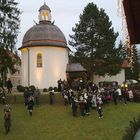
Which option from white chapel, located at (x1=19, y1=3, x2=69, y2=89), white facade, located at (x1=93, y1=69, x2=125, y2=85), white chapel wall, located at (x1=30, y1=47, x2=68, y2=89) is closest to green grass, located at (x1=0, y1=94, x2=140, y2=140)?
white chapel wall, located at (x1=30, y1=47, x2=68, y2=89)

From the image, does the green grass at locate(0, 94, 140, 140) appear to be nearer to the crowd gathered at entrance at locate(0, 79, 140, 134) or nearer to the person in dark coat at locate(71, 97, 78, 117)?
the person in dark coat at locate(71, 97, 78, 117)

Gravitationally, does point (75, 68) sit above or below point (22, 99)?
above

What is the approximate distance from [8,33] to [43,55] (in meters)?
11.2

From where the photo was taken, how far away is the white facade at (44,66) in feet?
173

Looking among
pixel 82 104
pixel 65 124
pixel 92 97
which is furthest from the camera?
pixel 92 97

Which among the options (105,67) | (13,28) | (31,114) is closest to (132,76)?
(105,67)

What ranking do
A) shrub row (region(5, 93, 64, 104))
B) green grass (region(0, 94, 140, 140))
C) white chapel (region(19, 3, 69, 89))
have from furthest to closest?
white chapel (region(19, 3, 69, 89)), shrub row (region(5, 93, 64, 104)), green grass (region(0, 94, 140, 140))

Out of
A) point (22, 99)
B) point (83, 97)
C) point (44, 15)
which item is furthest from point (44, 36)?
point (83, 97)

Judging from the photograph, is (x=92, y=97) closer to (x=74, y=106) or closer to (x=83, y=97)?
(x=83, y=97)

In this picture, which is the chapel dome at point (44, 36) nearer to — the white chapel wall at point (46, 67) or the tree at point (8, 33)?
the white chapel wall at point (46, 67)

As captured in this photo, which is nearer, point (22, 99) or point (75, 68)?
point (22, 99)

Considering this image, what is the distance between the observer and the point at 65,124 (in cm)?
2722

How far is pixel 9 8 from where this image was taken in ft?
140

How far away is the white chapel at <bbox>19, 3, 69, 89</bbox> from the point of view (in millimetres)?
52375
